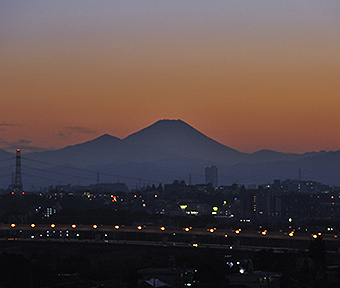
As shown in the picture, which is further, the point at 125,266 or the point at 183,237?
the point at 183,237

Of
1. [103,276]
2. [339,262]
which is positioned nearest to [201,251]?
[339,262]

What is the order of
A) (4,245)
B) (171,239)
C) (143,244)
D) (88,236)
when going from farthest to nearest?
(88,236) < (171,239) < (4,245) < (143,244)

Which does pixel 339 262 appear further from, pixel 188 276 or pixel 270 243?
pixel 270 243

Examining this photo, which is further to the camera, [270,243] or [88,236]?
[88,236]

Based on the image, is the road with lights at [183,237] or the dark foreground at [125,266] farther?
the road with lights at [183,237]

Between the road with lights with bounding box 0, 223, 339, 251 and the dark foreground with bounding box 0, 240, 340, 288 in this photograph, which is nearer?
the dark foreground with bounding box 0, 240, 340, 288

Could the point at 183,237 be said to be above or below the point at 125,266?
below

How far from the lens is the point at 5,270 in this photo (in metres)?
76.8

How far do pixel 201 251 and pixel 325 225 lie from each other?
88193 millimetres

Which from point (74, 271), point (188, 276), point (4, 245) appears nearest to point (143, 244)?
point (4, 245)

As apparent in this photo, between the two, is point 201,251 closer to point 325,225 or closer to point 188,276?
point 188,276

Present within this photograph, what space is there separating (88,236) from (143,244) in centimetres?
4860

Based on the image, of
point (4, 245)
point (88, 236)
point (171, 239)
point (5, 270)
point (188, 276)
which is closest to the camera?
point (188, 276)

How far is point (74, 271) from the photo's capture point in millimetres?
84062
